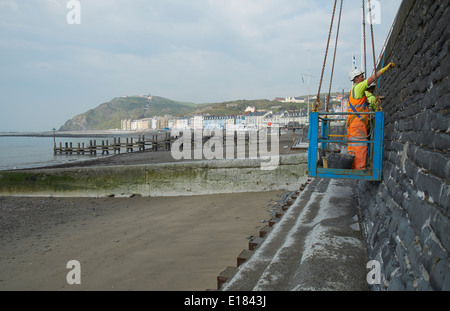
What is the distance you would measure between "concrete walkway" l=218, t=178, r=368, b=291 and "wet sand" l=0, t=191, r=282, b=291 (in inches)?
42.6

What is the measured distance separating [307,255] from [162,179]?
8035mm

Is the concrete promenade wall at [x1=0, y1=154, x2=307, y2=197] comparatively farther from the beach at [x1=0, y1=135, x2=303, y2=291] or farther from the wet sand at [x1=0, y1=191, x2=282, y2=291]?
the wet sand at [x1=0, y1=191, x2=282, y2=291]

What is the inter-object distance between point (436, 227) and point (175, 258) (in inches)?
189

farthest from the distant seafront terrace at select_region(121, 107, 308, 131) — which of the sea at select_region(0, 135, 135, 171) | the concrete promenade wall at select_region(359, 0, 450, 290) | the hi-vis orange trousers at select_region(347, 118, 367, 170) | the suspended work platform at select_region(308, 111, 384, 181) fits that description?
the concrete promenade wall at select_region(359, 0, 450, 290)

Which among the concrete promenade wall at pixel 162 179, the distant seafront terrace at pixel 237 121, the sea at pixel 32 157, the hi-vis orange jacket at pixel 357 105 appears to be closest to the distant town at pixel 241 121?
the distant seafront terrace at pixel 237 121

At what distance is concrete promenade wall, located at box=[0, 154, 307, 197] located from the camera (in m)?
10.6

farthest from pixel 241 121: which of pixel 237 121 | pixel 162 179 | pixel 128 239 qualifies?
pixel 128 239

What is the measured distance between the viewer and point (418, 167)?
109 inches

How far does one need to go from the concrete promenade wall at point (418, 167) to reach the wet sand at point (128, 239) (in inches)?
113

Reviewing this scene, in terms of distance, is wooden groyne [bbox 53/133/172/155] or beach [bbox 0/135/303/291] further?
wooden groyne [bbox 53/133/172/155]

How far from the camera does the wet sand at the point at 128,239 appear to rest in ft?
17.7

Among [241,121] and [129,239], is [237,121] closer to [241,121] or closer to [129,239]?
[241,121]

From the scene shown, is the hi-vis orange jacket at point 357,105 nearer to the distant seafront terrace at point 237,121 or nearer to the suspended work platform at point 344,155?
the suspended work platform at point 344,155
